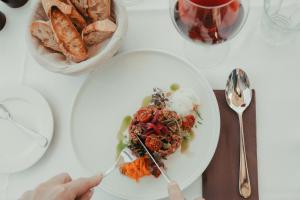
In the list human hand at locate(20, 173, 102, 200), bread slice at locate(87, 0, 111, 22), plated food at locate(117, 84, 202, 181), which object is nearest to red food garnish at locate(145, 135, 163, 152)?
plated food at locate(117, 84, 202, 181)

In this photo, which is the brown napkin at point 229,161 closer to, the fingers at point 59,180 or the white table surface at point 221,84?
the white table surface at point 221,84

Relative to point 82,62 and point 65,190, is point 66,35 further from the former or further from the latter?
point 65,190

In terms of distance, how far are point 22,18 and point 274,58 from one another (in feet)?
1.78

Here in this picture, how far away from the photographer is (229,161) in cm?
67

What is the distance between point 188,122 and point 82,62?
221mm

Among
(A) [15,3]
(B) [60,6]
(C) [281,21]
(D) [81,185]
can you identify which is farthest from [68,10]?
(C) [281,21]

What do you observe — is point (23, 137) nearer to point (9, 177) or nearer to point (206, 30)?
point (9, 177)

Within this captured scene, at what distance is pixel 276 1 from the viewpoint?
76 cm

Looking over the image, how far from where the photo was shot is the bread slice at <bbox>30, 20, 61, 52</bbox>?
69 centimetres

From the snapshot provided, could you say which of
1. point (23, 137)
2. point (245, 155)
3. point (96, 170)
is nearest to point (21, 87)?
point (23, 137)

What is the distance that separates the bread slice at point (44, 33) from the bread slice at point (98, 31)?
0.06 m

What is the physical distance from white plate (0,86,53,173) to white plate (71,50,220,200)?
0.22ft

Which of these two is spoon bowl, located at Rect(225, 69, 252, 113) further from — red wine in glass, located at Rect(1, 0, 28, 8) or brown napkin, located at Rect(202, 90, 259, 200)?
red wine in glass, located at Rect(1, 0, 28, 8)

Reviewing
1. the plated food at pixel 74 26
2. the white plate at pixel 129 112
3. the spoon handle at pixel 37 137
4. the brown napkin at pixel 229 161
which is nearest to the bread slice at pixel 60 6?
the plated food at pixel 74 26
